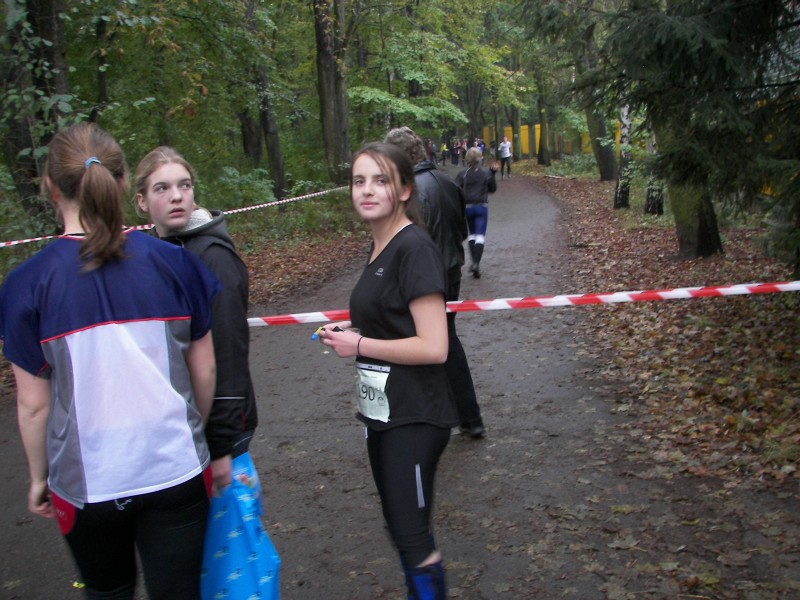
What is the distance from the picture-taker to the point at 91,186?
7.56 feet

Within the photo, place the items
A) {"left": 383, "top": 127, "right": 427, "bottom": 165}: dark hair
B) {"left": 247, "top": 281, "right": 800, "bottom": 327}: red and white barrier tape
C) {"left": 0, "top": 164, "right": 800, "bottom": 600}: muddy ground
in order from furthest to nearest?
{"left": 247, "top": 281, "right": 800, "bottom": 327}: red and white barrier tape
{"left": 383, "top": 127, "right": 427, "bottom": 165}: dark hair
{"left": 0, "top": 164, "right": 800, "bottom": 600}: muddy ground

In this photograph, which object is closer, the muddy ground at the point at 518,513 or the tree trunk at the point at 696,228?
the muddy ground at the point at 518,513

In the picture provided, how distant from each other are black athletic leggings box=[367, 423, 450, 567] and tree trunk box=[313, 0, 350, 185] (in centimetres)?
1779

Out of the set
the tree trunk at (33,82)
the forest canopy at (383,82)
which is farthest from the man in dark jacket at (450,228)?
the tree trunk at (33,82)

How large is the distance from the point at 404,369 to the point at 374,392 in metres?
0.17

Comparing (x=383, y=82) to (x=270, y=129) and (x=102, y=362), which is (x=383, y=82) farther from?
(x=102, y=362)

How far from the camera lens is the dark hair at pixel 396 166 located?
3039mm

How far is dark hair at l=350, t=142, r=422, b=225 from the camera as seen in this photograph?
3.04 meters

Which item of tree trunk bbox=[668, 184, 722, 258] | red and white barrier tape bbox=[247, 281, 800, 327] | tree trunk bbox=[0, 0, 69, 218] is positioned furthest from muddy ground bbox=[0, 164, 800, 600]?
tree trunk bbox=[668, 184, 722, 258]

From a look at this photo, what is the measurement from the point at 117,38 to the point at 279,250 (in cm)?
550

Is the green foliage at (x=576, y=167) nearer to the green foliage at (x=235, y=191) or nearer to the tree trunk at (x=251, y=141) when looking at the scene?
the tree trunk at (x=251, y=141)

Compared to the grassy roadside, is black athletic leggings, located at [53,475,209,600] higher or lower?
higher

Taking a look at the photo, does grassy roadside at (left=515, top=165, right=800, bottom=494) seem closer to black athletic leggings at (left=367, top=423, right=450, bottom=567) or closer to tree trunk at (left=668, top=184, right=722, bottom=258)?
tree trunk at (left=668, top=184, right=722, bottom=258)

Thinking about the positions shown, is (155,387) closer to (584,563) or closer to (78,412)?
(78,412)
